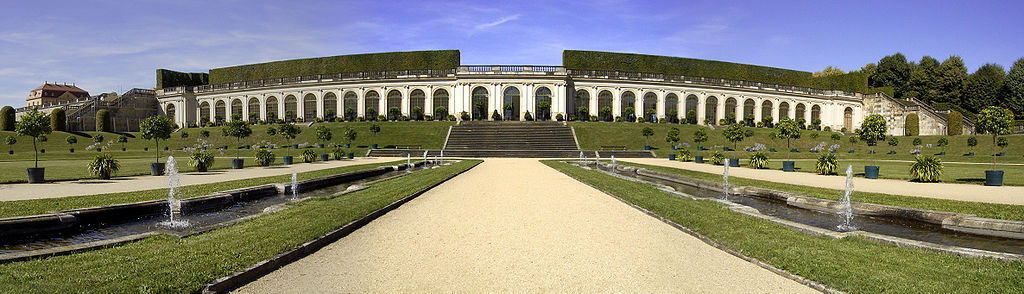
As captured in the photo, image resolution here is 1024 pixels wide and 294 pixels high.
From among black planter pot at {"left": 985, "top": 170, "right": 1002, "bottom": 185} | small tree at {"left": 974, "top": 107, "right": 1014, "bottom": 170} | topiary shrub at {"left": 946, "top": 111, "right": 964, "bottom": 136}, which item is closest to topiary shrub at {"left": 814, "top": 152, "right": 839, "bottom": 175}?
black planter pot at {"left": 985, "top": 170, "right": 1002, "bottom": 185}

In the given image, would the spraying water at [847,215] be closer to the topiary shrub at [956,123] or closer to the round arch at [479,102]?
the round arch at [479,102]

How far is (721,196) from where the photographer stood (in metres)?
14.0

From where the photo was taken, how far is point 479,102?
6219cm

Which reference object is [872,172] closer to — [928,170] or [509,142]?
[928,170]

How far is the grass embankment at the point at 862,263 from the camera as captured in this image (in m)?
4.84

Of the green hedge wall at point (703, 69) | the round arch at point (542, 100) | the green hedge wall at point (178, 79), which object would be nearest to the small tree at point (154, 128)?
the round arch at point (542, 100)

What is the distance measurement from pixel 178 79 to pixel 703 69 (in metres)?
85.7

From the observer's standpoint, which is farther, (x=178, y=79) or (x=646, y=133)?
(x=178, y=79)

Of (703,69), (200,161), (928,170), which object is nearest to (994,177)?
(928,170)

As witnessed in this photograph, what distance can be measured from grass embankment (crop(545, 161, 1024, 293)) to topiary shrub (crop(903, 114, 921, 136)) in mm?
74678

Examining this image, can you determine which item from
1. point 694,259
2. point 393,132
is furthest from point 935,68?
point 694,259

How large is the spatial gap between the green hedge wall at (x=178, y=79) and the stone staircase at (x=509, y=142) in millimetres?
54245

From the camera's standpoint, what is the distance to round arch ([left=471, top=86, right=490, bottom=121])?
62250mm

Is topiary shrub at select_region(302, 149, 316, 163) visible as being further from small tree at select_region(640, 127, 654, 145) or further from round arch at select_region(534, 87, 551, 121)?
round arch at select_region(534, 87, 551, 121)
